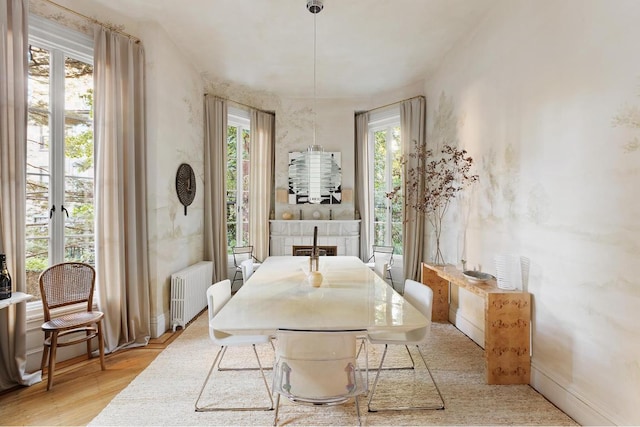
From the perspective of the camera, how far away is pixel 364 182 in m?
5.32

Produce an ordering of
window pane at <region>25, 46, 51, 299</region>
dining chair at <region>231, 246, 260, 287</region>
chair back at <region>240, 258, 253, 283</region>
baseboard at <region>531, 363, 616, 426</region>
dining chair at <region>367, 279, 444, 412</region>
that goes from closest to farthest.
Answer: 1. baseboard at <region>531, 363, 616, 426</region>
2. dining chair at <region>367, 279, 444, 412</region>
3. window pane at <region>25, 46, 51, 299</region>
4. chair back at <region>240, 258, 253, 283</region>
5. dining chair at <region>231, 246, 260, 287</region>

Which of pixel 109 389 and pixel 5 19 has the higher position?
pixel 5 19

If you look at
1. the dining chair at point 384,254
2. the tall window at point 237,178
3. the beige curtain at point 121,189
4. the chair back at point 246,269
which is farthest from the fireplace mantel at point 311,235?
the beige curtain at point 121,189

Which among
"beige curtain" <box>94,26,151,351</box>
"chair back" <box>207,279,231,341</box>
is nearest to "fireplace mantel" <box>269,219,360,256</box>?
"beige curtain" <box>94,26,151,351</box>

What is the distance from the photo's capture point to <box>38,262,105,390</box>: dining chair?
2303 millimetres

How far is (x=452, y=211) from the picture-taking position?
12.2 feet

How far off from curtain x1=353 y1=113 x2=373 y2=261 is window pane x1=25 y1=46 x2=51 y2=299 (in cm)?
393

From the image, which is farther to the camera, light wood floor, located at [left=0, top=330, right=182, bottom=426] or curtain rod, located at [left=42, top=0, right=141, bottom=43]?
curtain rod, located at [left=42, top=0, right=141, bottom=43]

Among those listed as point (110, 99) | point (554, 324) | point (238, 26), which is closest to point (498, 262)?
point (554, 324)

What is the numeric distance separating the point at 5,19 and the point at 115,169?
1.22 meters

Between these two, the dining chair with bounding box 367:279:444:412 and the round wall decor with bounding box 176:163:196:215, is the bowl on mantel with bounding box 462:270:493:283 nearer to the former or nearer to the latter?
the dining chair with bounding box 367:279:444:412

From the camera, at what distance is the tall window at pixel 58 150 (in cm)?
262

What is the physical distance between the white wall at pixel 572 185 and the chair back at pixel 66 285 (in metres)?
3.51

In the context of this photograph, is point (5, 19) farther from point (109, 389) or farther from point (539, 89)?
point (539, 89)
